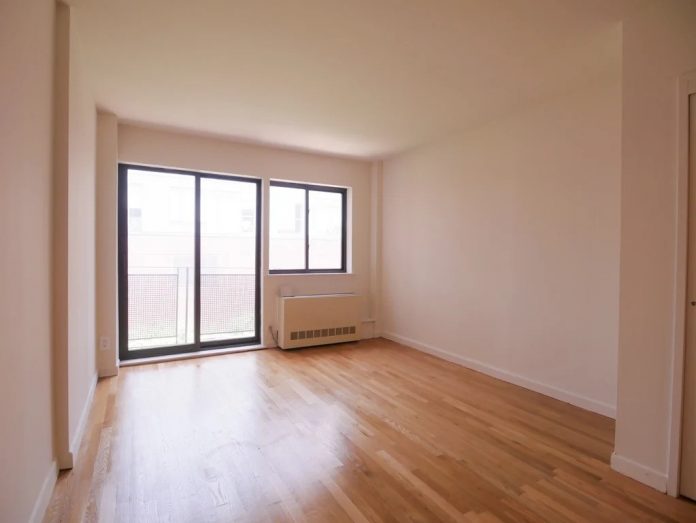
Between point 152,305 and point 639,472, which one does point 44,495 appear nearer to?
point 152,305

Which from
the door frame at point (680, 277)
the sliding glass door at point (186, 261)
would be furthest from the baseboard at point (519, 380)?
the sliding glass door at point (186, 261)

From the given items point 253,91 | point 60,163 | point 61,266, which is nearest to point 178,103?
point 253,91

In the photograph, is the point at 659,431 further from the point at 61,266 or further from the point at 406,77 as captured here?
the point at 61,266

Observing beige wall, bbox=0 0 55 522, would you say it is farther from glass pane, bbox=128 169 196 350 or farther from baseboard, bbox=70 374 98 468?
glass pane, bbox=128 169 196 350

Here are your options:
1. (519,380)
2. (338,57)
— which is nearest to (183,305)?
(338,57)

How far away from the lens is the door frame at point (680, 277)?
188 centimetres

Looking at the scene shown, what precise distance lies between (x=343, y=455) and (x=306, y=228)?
11.4 ft

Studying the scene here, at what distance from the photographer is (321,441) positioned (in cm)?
241

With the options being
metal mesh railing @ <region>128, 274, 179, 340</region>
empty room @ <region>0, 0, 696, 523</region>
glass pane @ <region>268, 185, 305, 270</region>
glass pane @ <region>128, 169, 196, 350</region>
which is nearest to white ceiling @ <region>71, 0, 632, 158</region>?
empty room @ <region>0, 0, 696, 523</region>

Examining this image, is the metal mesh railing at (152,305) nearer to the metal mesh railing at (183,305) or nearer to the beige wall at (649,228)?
the metal mesh railing at (183,305)

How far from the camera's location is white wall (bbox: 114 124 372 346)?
4113mm

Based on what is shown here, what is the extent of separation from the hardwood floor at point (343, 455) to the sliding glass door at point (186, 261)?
854 mm

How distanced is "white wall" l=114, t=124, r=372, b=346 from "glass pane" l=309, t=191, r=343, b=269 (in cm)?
22

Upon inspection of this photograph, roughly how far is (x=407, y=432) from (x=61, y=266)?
2384 mm
